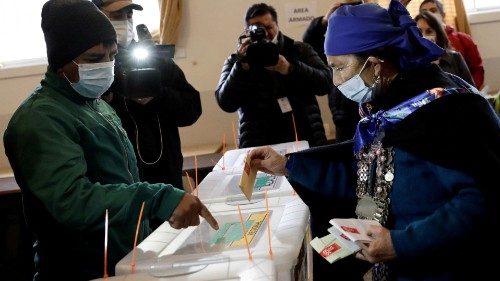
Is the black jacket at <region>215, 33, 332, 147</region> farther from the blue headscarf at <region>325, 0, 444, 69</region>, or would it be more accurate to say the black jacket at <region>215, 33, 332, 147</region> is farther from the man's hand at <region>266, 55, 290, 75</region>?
the blue headscarf at <region>325, 0, 444, 69</region>

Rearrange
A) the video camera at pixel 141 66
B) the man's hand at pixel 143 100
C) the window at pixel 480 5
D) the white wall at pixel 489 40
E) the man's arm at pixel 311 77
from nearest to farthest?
the video camera at pixel 141 66, the man's hand at pixel 143 100, the man's arm at pixel 311 77, the white wall at pixel 489 40, the window at pixel 480 5

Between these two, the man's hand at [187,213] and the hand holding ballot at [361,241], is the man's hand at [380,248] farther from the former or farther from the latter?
the man's hand at [187,213]

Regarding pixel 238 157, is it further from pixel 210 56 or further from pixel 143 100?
pixel 210 56

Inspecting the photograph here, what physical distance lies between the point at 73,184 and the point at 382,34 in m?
0.78

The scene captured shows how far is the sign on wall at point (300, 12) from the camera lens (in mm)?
4574

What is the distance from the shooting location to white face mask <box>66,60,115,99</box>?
159 centimetres

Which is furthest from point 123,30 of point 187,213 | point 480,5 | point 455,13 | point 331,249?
point 480,5

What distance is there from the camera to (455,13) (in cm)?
467

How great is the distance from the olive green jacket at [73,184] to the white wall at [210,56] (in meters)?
3.02

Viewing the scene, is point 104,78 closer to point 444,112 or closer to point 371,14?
point 371,14

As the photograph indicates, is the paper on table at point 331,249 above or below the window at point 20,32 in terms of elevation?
above

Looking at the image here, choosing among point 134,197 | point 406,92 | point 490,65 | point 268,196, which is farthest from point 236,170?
point 490,65

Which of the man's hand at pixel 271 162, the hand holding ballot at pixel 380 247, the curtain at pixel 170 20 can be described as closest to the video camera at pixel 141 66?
the man's hand at pixel 271 162

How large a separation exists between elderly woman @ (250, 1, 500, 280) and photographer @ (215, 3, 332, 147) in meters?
1.26
